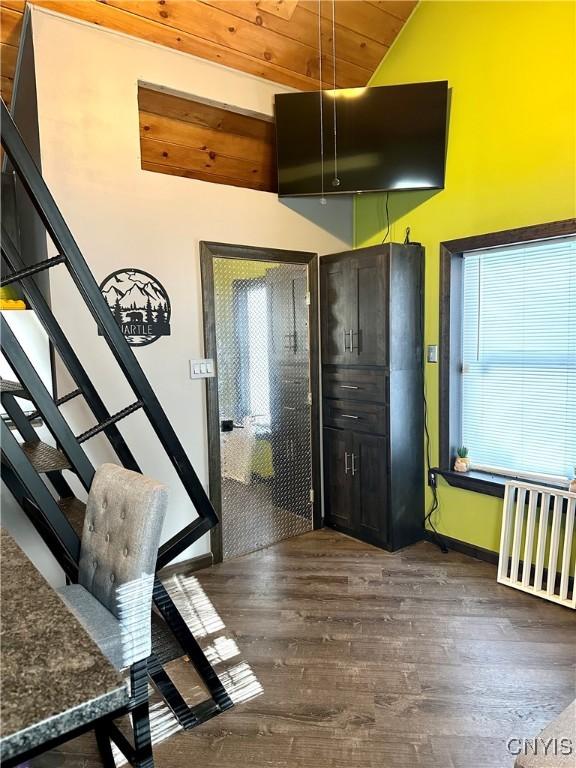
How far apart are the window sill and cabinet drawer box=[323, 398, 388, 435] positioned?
55 centimetres

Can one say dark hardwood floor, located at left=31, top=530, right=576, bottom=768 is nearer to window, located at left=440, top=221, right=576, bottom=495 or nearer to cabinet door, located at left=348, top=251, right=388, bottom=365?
window, located at left=440, top=221, right=576, bottom=495

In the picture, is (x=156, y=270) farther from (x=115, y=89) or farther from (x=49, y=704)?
(x=49, y=704)

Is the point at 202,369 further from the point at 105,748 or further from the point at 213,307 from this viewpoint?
the point at 105,748

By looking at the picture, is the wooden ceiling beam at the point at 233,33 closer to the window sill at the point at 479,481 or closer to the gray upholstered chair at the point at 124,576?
the gray upholstered chair at the point at 124,576

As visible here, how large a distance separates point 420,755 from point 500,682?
1.86ft

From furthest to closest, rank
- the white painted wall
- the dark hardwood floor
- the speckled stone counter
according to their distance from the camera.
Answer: the white painted wall
the dark hardwood floor
the speckled stone counter

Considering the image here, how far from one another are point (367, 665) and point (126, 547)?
1350mm

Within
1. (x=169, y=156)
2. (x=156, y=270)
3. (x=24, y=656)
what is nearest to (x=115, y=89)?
(x=169, y=156)

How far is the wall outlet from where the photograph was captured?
11.4 feet

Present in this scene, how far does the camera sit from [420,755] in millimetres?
1785

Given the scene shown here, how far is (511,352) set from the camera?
3.15 m

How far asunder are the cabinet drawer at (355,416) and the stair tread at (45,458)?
2139 millimetres

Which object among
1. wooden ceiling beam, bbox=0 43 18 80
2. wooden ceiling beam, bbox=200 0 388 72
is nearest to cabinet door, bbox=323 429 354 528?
wooden ceiling beam, bbox=200 0 388 72

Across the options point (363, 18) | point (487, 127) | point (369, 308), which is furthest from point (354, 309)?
point (363, 18)
